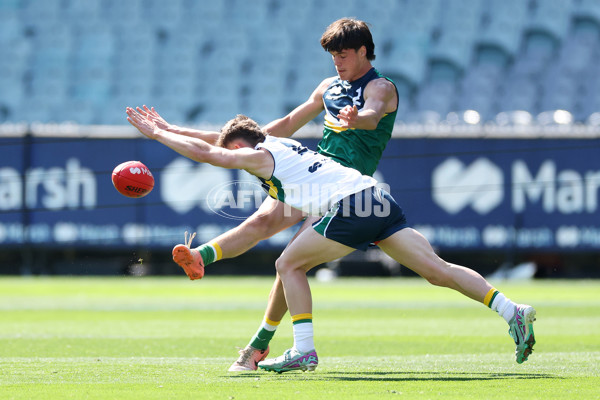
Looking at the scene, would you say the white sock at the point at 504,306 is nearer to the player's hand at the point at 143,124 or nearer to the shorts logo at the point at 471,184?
the player's hand at the point at 143,124

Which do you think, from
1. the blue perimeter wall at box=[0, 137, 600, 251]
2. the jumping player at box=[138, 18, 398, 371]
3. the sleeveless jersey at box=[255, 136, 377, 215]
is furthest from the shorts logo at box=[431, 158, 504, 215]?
the sleeveless jersey at box=[255, 136, 377, 215]

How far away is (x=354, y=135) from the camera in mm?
6555

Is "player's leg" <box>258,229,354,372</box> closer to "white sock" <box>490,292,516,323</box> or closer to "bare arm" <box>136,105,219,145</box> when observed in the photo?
"white sock" <box>490,292,516,323</box>

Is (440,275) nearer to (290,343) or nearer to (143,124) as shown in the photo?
(143,124)

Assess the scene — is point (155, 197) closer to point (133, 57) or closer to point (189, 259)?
point (133, 57)

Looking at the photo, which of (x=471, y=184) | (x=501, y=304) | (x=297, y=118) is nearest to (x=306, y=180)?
(x=297, y=118)

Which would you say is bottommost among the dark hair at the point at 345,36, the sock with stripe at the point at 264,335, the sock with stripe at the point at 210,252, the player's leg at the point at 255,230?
the sock with stripe at the point at 264,335

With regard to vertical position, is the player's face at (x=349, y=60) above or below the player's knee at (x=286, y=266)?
above

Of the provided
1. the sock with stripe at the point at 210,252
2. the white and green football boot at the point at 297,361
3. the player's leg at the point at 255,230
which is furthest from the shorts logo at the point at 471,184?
the white and green football boot at the point at 297,361

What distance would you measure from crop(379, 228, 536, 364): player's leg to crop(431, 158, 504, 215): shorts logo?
14574mm

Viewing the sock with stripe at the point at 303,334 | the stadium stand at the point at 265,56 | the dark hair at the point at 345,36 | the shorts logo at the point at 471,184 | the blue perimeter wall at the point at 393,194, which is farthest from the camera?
the stadium stand at the point at 265,56

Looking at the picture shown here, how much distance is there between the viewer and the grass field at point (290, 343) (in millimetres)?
5223

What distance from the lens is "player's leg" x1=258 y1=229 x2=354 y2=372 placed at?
6.00 metres

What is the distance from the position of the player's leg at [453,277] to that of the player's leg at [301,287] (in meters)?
0.33
